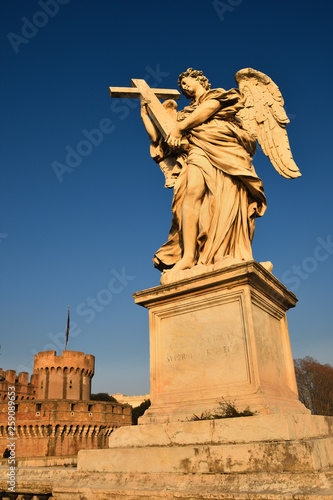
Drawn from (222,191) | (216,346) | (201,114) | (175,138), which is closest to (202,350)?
(216,346)

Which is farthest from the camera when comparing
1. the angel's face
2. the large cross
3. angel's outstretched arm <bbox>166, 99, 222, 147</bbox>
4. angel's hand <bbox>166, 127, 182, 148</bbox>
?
the large cross

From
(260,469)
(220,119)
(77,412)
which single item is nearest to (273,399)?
(260,469)

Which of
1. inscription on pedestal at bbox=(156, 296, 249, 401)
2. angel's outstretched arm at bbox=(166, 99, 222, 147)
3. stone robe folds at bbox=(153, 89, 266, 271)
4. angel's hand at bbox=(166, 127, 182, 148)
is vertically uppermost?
angel's outstretched arm at bbox=(166, 99, 222, 147)

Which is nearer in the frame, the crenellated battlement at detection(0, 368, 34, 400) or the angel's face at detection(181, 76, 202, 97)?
the angel's face at detection(181, 76, 202, 97)

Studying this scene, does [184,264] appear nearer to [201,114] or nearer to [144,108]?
[201,114]

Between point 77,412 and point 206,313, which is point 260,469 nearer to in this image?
point 206,313

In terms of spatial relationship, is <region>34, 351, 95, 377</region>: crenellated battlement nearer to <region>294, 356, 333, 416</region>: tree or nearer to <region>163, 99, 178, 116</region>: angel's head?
<region>294, 356, 333, 416</region>: tree

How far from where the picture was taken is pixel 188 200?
170 inches

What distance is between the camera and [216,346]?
3420 millimetres

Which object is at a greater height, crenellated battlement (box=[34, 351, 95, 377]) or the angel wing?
crenellated battlement (box=[34, 351, 95, 377])

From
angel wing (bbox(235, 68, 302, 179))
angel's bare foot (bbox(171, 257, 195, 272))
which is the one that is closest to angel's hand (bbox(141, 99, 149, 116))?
angel wing (bbox(235, 68, 302, 179))

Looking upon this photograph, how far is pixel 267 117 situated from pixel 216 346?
309 cm

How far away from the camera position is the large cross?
507 centimetres

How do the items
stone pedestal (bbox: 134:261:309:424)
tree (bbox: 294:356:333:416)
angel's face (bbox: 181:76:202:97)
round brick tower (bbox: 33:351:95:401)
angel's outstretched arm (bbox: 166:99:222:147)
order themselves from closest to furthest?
stone pedestal (bbox: 134:261:309:424), angel's outstretched arm (bbox: 166:99:222:147), angel's face (bbox: 181:76:202:97), tree (bbox: 294:356:333:416), round brick tower (bbox: 33:351:95:401)
